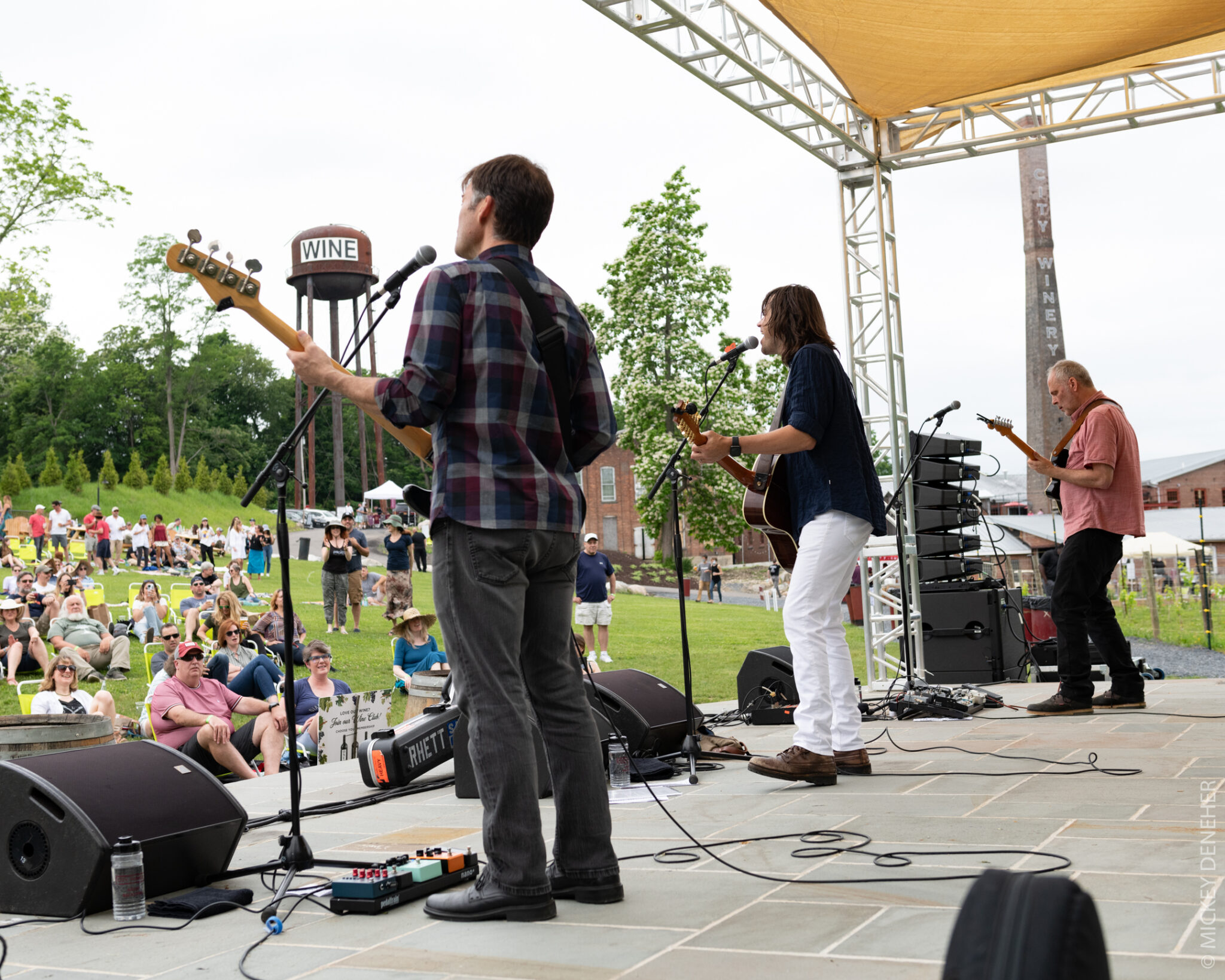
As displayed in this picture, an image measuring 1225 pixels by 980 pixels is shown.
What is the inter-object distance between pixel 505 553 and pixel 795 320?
7.41 feet

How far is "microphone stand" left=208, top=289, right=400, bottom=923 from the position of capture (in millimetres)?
3027

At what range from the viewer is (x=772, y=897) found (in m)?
2.71

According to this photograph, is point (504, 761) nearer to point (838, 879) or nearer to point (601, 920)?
point (601, 920)

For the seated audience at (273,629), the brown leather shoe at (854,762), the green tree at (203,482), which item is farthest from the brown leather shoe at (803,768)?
the green tree at (203,482)

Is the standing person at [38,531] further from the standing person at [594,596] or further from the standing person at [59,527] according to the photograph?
the standing person at [594,596]

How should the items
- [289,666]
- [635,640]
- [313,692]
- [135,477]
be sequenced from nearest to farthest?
[289,666] → [313,692] → [635,640] → [135,477]

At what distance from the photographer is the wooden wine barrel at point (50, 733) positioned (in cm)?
363

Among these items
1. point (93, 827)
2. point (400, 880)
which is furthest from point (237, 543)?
point (400, 880)

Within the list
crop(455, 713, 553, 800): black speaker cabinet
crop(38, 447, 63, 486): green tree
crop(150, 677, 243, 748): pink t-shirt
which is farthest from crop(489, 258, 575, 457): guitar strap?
crop(38, 447, 63, 486): green tree

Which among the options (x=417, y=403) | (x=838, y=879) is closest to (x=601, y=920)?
(x=838, y=879)

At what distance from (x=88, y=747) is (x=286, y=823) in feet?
4.12

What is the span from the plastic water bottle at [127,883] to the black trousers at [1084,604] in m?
4.80

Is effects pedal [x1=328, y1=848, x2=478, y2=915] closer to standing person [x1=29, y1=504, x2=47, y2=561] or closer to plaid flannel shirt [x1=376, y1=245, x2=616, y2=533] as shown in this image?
plaid flannel shirt [x1=376, y1=245, x2=616, y2=533]

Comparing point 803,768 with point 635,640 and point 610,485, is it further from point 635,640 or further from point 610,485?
point 610,485
